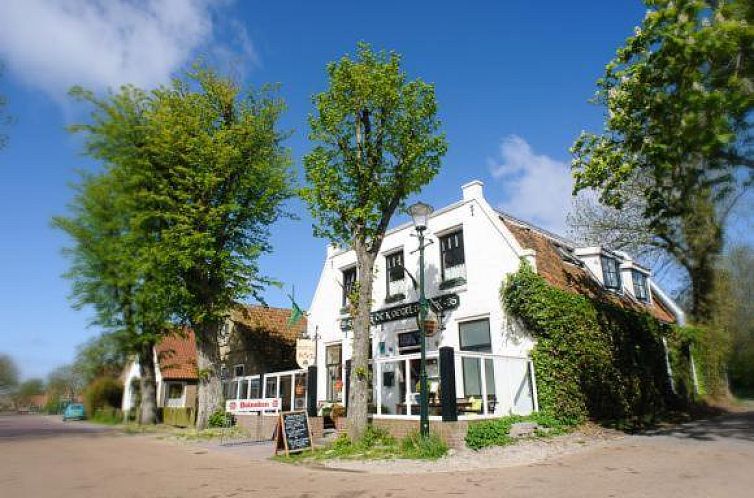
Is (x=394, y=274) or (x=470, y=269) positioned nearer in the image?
(x=470, y=269)

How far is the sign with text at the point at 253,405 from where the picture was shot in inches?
699

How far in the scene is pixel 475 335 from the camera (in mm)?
16328

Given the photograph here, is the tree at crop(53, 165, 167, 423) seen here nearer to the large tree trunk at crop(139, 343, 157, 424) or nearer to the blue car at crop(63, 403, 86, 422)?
the large tree trunk at crop(139, 343, 157, 424)

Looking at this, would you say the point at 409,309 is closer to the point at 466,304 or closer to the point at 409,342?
the point at 409,342

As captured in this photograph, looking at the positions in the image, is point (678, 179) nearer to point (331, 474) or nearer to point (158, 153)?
point (331, 474)

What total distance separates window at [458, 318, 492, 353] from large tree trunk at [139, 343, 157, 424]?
2204 cm

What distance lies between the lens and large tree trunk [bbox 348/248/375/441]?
43.6 ft

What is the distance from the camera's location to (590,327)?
15.2 meters

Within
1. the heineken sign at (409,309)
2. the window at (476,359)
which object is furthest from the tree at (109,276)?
the window at (476,359)

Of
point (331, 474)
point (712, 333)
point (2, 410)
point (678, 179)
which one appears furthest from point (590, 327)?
point (2, 410)

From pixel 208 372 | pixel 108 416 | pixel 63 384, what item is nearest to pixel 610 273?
pixel 208 372

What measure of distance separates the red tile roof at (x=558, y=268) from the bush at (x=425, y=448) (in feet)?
20.9

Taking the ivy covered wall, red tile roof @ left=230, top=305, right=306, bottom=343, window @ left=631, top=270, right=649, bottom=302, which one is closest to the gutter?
window @ left=631, top=270, right=649, bottom=302

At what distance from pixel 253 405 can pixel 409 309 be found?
6.98 metres
